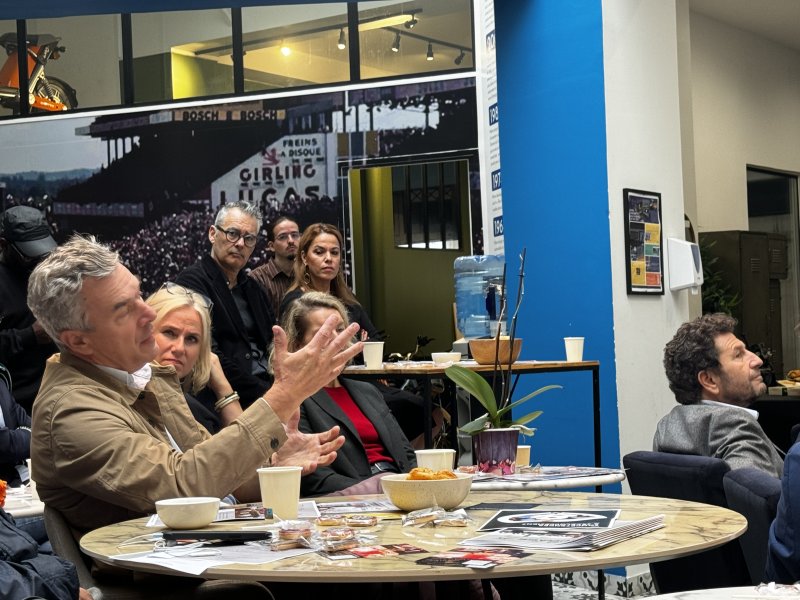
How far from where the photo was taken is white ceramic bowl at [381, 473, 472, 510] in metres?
2.19

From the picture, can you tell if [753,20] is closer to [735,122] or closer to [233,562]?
[735,122]

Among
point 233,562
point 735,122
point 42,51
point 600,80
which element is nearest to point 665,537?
point 233,562

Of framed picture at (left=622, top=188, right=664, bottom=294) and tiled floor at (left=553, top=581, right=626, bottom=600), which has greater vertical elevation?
framed picture at (left=622, top=188, right=664, bottom=294)

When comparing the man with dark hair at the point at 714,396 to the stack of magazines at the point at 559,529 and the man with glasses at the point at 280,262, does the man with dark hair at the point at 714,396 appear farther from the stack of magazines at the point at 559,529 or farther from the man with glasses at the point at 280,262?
the man with glasses at the point at 280,262

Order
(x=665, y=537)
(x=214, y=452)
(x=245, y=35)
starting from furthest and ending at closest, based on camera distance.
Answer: (x=245, y=35)
(x=214, y=452)
(x=665, y=537)

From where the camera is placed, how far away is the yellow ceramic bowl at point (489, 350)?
4.36 metres

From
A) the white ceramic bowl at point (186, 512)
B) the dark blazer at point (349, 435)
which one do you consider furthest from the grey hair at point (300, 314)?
the white ceramic bowl at point (186, 512)

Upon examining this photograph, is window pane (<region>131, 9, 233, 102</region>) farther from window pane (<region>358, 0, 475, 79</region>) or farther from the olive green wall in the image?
the olive green wall

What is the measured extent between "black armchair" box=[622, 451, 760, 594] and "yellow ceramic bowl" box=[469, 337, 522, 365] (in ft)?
4.22

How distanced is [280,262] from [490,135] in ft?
4.37

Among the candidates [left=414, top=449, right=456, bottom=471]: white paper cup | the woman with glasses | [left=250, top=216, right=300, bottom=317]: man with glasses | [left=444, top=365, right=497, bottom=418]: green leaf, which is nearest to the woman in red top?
the woman with glasses

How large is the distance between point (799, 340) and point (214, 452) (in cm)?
1101

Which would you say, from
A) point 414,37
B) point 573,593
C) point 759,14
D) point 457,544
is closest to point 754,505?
point 457,544

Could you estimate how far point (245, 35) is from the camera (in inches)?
362
